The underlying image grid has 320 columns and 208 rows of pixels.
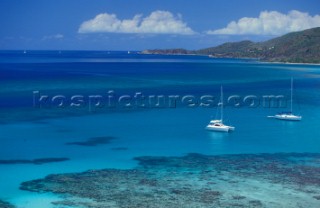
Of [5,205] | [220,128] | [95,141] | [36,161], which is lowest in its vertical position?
[5,205]

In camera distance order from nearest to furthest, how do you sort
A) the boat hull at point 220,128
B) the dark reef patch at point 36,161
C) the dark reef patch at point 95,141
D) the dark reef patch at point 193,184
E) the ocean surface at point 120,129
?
the dark reef patch at point 193,184, the dark reef patch at point 36,161, the ocean surface at point 120,129, the dark reef patch at point 95,141, the boat hull at point 220,128

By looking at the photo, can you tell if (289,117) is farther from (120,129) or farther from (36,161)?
(36,161)

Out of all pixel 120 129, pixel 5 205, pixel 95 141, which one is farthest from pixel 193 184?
pixel 120 129

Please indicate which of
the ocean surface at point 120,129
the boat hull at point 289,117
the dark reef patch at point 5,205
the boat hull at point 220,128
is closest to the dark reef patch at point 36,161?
the ocean surface at point 120,129

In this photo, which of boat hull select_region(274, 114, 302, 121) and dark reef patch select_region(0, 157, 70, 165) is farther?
boat hull select_region(274, 114, 302, 121)

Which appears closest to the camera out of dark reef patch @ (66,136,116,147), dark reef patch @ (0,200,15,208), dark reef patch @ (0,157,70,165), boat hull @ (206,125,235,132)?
dark reef patch @ (0,200,15,208)

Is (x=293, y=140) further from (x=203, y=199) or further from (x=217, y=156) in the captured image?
(x=203, y=199)

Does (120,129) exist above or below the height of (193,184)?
above

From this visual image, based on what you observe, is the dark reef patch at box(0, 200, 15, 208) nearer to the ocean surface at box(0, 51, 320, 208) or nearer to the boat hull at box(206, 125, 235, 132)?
the ocean surface at box(0, 51, 320, 208)

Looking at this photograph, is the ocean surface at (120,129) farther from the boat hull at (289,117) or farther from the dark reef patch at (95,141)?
the boat hull at (289,117)

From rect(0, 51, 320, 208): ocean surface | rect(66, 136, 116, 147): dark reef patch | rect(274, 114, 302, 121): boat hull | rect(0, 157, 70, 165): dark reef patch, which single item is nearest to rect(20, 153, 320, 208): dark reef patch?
rect(0, 51, 320, 208): ocean surface
